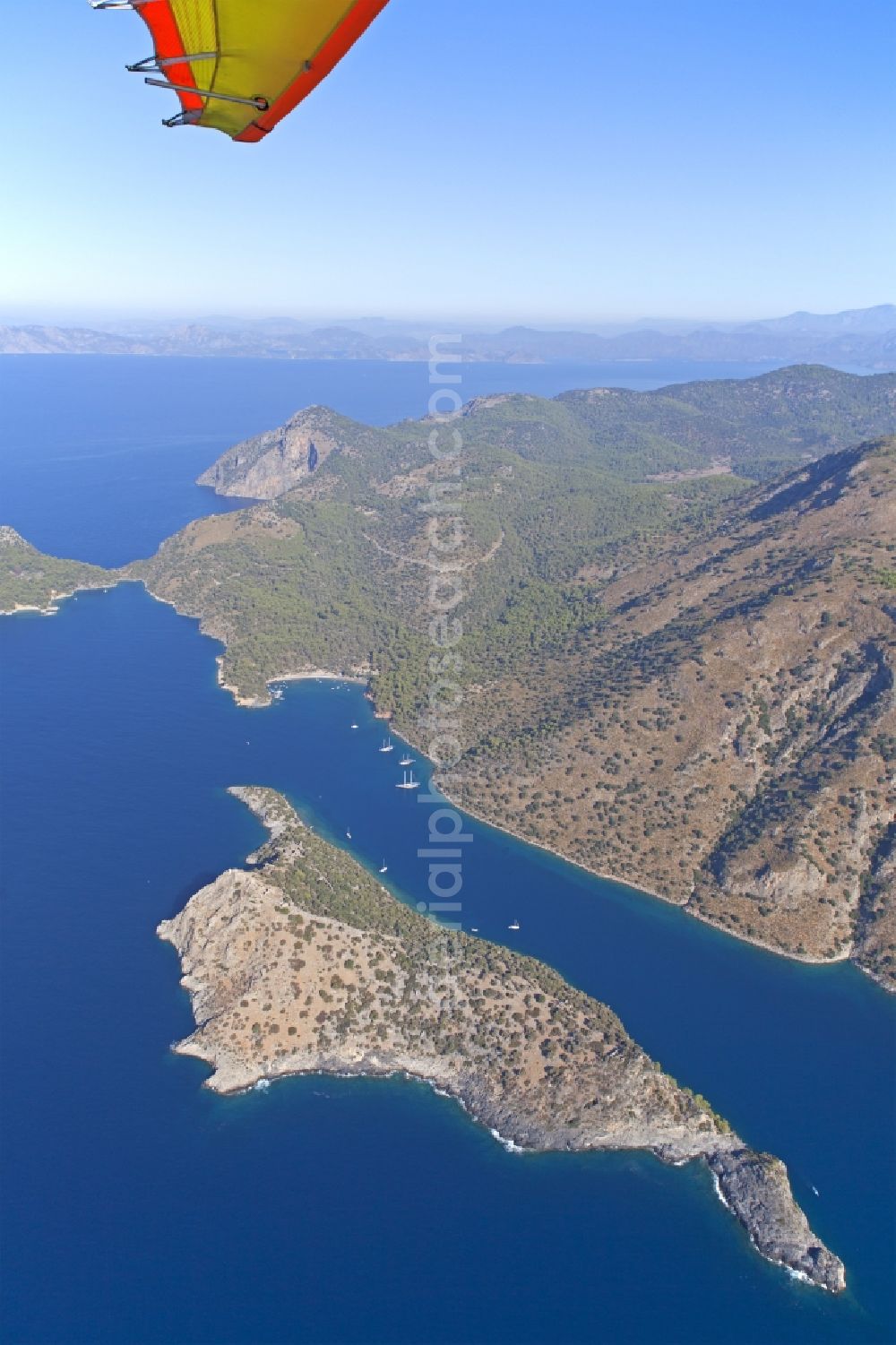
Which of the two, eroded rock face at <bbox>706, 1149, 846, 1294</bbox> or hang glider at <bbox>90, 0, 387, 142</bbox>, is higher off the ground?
hang glider at <bbox>90, 0, 387, 142</bbox>

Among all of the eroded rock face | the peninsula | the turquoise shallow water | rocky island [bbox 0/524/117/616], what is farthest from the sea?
rocky island [bbox 0/524/117/616]

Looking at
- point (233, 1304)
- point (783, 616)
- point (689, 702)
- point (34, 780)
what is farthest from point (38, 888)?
point (783, 616)

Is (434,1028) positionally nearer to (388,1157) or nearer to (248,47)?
(388,1157)

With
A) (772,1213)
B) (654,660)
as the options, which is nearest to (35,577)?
(654,660)

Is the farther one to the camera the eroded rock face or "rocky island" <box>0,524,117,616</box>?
"rocky island" <box>0,524,117,616</box>

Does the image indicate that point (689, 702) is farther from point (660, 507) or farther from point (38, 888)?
point (660, 507)

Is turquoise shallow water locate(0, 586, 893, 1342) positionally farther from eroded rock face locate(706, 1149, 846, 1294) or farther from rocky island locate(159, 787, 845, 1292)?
rocky island locate(159, 787, 845, 1292)
